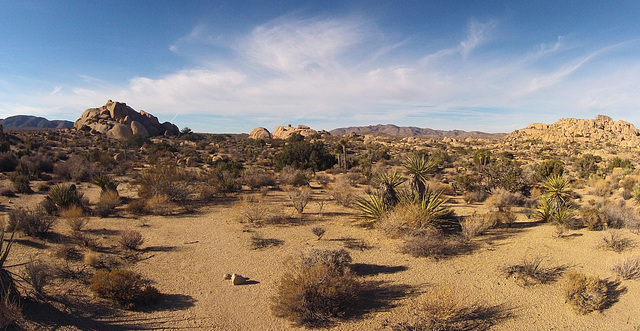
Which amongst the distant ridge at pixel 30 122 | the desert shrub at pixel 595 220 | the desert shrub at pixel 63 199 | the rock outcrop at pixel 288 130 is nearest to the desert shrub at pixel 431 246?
the desert shrub at pixel 595 220

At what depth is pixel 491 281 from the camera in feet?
24.0

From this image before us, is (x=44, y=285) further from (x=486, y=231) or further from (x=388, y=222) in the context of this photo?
(x=486, y=231)

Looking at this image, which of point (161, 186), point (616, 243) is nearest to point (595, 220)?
point (616, 243)

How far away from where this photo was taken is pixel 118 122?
5894 centimetres

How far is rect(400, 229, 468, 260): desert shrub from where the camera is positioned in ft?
28.7

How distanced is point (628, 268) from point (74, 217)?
16423 mm

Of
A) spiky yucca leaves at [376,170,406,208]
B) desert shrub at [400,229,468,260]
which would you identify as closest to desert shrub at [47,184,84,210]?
spiky yucca leaves at [376,170,406,208]

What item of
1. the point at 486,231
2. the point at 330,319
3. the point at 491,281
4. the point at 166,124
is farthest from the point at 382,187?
the point at 166,124

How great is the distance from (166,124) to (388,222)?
242 feet

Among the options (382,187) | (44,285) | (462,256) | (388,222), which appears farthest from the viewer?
(382,187)

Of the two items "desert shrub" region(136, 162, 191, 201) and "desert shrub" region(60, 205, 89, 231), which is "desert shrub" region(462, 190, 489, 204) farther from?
"desert shrub" region(60, 205, 89, 231)

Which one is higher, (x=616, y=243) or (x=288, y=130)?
(x=288, y=130)

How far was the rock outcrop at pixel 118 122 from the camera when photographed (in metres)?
54.9

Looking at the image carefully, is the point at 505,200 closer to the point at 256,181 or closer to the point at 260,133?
the point at 256,181
